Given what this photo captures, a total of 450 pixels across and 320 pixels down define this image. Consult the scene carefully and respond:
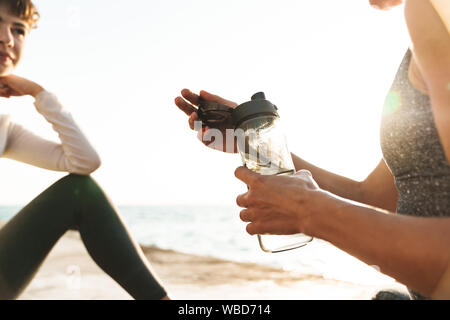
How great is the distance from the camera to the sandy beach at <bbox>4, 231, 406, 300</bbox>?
9.15 feet

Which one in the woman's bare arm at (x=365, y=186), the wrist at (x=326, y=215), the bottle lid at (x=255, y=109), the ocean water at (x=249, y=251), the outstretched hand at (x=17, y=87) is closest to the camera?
the wrist at (x=326, y=215)

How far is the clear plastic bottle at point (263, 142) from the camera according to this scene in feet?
3.55

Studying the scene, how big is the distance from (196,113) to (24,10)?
1265 millimetres

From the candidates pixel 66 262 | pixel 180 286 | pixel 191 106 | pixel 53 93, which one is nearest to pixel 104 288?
pixel 180 286

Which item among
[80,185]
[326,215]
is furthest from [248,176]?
[80,185]

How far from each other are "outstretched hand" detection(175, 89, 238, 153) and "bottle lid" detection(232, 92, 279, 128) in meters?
0.25

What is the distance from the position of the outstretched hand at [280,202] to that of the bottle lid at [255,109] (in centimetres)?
16

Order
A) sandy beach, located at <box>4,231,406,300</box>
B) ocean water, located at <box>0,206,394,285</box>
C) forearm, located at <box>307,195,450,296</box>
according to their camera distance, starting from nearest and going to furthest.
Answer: forearm, located at <box>307,195,450,296</box>
sandy beach, located at <box>4,231,406,300</box>
ocean water, located at <box>0,206,394,285</box>

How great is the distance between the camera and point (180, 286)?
10.3 feet

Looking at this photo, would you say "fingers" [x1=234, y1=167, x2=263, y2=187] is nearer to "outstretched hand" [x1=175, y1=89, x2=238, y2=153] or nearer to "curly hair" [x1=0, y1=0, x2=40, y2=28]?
"outstretched hand" [x1=175, y1=89, x2=238, y2=153]

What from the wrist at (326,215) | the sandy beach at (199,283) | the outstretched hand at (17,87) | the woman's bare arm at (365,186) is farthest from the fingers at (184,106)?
the sandy beach at (199,283)

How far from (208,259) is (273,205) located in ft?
12.9

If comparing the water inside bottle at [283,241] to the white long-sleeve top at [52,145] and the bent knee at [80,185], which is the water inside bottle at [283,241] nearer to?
the bent knee at [80,185]

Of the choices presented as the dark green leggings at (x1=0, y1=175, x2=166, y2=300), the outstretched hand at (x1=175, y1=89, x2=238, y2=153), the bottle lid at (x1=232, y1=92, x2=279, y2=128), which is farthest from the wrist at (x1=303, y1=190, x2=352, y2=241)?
the dark green leggings at (x1=0, y1=175, x2=166, y2=300)
